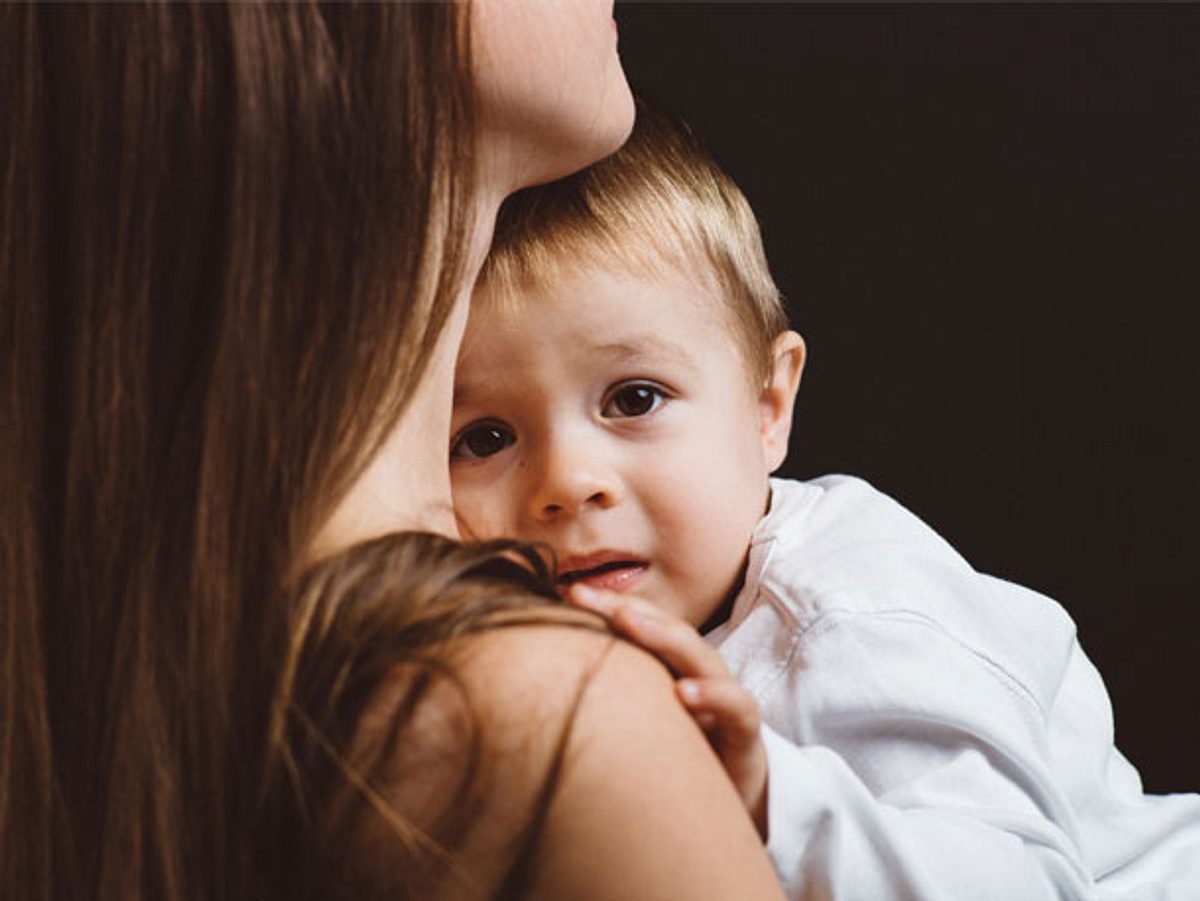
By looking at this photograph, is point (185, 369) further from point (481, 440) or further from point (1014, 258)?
point (1014, 258)

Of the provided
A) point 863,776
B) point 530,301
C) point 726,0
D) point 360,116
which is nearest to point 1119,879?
point 863,776

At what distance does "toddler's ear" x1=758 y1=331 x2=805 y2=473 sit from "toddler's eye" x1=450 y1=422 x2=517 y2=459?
0.94 ft

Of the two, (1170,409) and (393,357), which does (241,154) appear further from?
(1170,409)

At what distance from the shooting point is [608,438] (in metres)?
1.29

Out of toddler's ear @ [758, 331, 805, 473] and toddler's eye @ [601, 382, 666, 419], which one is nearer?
toddler's eye @ [601, 382, 666, 419]

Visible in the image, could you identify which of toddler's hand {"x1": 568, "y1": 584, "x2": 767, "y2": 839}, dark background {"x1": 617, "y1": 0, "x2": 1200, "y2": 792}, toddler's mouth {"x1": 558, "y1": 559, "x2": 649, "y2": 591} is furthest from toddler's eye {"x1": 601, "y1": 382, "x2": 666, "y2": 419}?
A: dark background {"x1": 617, "y1": 0, "x2": 1200, "y2": 792}

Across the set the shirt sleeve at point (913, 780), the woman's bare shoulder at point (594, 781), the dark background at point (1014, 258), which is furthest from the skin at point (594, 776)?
the dark background at point (1014, 258)

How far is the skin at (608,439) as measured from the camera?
125 centimetres

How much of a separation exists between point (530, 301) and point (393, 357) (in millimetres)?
348

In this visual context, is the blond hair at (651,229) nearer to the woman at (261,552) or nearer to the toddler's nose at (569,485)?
the toddler's nose at (569,485)

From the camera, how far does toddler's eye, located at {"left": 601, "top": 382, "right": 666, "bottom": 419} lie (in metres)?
1.30

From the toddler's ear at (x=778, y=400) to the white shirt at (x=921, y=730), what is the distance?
2.0 inches

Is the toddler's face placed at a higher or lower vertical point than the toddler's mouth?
higher

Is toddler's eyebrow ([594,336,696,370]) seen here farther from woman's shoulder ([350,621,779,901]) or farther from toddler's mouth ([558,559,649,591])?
woman's shoulder ([350,621,779,901])
